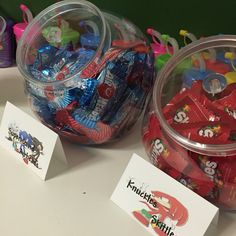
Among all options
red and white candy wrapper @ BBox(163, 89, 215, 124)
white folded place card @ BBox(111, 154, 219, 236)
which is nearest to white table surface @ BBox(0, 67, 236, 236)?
white folded place card @ BBox(111, 154, 219, 236)

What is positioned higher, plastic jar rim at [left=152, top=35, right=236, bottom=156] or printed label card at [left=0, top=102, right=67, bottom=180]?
plastic jar rim at [left=152, top=35, right=236, bottom=156]

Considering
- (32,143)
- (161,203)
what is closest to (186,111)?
(161,203)

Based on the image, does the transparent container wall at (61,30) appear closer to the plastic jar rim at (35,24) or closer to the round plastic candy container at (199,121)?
the plastic jar rim at (35,24)

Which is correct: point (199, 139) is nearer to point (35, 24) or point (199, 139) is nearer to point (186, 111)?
point (186, 111)

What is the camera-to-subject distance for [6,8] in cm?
110

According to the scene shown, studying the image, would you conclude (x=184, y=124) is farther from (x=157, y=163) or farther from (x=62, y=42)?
(x=62, y=42)

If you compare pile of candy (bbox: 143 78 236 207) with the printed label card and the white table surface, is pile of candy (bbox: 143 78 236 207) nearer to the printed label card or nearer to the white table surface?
the white table surface

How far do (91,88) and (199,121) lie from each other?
18 cm

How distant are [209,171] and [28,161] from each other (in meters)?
0.32

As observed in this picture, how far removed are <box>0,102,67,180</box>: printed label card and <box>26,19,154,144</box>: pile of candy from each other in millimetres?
33

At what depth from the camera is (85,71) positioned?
668 millimetres

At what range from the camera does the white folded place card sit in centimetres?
58

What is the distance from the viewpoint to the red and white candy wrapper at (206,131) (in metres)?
0.58

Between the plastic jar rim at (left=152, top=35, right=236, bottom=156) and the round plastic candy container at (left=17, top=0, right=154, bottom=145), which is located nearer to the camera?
the plastic jar rim at (left=152, top=35, right=236, bottom=156)
